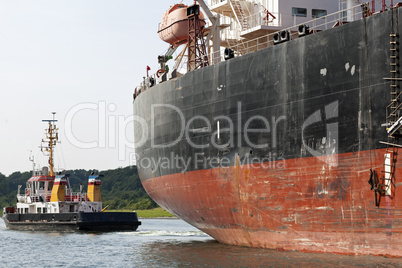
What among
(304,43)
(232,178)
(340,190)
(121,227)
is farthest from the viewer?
(121,227)

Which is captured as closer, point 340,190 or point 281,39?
point 340,190

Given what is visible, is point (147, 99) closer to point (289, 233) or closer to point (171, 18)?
point (171, 18)

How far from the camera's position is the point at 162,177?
2319 centimetres

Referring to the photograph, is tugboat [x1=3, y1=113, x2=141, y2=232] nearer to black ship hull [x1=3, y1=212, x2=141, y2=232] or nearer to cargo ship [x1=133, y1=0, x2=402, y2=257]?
black ship hull [x1=3, y1=212, x2=141, y2=232]

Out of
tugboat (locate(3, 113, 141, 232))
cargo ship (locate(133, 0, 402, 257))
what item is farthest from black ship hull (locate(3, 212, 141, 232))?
cargo ship (locate(133, 0, 402, 257))

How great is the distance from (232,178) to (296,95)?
3.68 m

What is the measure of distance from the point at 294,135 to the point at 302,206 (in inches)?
77.7

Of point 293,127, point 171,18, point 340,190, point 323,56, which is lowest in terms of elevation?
point 340,190

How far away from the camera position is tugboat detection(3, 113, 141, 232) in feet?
125

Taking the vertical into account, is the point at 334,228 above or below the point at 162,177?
below

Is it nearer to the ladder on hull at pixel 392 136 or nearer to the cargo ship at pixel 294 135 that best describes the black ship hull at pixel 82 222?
the cargo ship at pixel 294 135

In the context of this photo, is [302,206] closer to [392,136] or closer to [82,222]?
[392,136]

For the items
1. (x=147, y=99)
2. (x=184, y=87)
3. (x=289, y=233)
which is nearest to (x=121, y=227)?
(x=147, y=99)

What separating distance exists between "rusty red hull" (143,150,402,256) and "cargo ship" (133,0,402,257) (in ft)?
0.10
